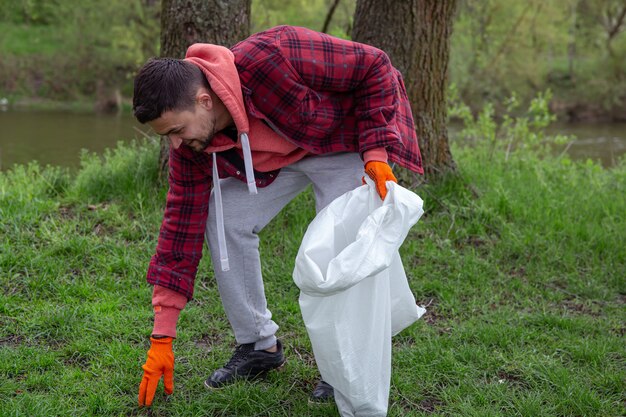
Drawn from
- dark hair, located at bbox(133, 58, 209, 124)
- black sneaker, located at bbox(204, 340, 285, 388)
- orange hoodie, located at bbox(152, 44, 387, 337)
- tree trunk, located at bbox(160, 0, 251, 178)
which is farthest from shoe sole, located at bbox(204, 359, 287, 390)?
tree trunk, located at bbox(160, 0, 251, 178)

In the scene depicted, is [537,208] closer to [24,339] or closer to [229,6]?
[229,6]

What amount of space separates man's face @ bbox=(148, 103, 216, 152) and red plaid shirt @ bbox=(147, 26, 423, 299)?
0.15 metres

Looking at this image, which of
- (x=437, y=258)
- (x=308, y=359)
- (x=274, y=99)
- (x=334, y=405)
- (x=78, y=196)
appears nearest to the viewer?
(x=274, y=99)

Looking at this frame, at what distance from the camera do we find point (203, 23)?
13.7ft

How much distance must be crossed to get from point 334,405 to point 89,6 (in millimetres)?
23610

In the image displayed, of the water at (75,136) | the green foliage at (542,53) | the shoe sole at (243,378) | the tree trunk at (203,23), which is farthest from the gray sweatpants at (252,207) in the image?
the green foliage at (542,53)

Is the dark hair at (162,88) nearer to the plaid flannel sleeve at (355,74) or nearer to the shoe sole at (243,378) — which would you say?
the plaid flannel sleeve at (355,74)

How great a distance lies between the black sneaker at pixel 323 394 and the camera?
2.62m

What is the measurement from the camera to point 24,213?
4.11 m

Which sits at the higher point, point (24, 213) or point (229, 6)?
point (229, 6)

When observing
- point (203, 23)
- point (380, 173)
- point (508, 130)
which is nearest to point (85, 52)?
point (508, 130)

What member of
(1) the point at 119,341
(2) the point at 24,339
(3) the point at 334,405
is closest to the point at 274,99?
(3) the point at 334,405

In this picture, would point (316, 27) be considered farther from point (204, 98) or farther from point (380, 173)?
point (204, 98)

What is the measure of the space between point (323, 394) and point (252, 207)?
2.43ft
